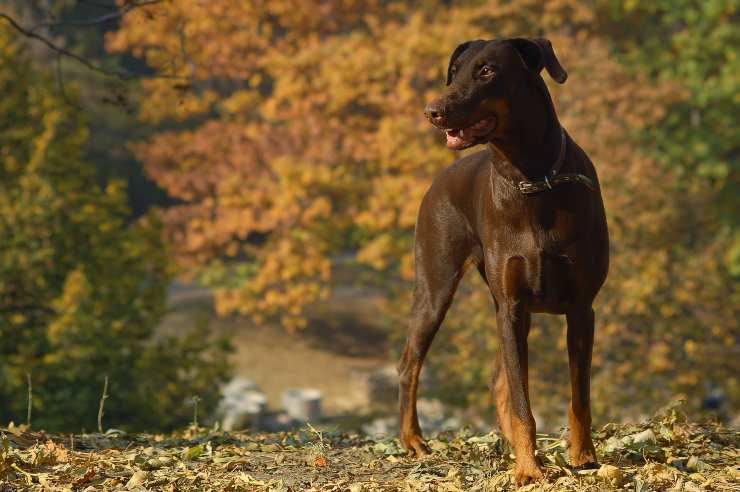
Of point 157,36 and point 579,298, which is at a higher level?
point 157,36

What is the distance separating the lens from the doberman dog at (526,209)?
168 inches

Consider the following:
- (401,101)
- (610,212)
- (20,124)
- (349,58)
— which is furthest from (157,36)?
(610,212)

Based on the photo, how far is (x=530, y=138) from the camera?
4410 mm

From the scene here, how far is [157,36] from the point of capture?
18.8 meters

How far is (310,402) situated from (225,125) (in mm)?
7259

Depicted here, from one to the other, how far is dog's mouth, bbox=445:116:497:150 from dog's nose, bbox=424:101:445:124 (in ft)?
0.28

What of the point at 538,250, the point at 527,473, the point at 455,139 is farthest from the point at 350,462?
the point at 455,139

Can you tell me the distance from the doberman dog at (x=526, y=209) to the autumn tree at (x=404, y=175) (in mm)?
7818

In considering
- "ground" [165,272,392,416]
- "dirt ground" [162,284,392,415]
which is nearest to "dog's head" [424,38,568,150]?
"ground" [165,272,392,416]

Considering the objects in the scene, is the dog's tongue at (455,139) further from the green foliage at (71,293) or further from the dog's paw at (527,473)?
the green foliage at (71,293)

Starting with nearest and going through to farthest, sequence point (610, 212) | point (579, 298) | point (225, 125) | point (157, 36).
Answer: point (579, 298)
point (610, 212)
point (157, 36)
point (225, 125)

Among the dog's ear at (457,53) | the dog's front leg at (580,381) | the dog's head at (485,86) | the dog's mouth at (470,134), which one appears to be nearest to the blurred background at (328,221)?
the dog's ear at (457,53)

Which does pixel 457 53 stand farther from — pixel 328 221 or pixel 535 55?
pixel 328 221

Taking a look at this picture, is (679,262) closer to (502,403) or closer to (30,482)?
(502,403)
